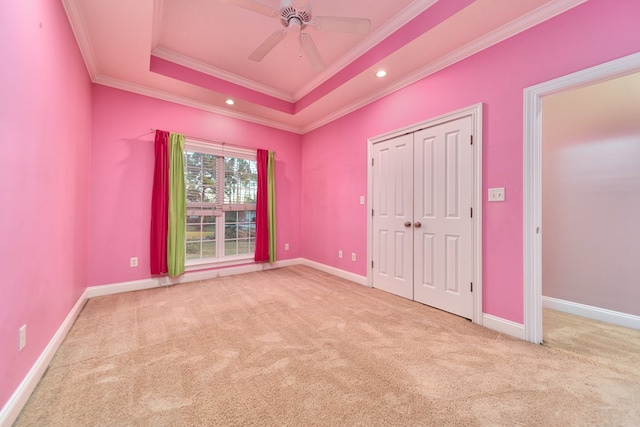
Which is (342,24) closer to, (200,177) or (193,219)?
(200,177)

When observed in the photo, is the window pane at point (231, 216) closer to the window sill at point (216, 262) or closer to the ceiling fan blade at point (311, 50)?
the window sill at point (216, 262)

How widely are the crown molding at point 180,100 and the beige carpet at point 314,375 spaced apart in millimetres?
2735

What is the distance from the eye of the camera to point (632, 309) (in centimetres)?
→ 223

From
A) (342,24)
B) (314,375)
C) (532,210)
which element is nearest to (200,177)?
(342,24)

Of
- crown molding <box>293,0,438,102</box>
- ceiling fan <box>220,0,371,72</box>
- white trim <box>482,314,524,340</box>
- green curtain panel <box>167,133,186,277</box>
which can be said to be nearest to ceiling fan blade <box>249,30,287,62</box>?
ceiling fan <box>220,0,371,72</box>

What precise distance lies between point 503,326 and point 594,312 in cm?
113

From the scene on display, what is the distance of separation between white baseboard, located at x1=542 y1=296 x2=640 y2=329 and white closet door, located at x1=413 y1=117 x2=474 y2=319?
1.12 m

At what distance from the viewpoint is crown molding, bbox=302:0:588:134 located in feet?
6.22

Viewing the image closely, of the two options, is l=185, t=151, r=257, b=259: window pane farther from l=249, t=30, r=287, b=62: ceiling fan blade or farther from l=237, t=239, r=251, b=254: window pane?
l=249, t=30, r=287, b=62: ceiling fan blade

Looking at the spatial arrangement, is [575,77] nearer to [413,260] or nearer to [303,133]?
[413,260]

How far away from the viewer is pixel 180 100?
11.7ft

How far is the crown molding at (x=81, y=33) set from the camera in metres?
1.94

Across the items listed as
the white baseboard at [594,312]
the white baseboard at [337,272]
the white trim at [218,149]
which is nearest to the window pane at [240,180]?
the white trim at [218,149]

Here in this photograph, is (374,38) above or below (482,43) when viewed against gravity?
above
